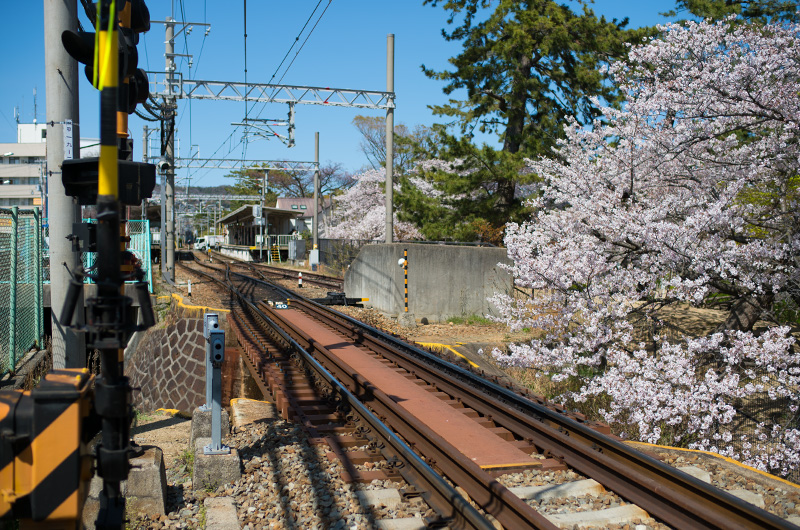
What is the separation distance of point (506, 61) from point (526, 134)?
97.7 inches

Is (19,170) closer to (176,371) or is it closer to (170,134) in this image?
(170,134)

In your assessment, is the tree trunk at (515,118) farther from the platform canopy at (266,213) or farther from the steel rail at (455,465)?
the platform canopy at (266,213)

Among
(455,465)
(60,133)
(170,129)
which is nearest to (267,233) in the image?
(170,129)

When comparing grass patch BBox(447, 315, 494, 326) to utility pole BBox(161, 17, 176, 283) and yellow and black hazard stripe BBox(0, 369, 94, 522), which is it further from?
yellow and black hazard stripe BBox(0, 369, 94, 522)

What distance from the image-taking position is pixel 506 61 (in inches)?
829

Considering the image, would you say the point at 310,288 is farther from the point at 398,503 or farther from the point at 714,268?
the point at 398,503

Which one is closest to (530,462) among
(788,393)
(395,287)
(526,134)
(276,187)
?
(788,393)

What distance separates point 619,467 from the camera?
5098 millimetres

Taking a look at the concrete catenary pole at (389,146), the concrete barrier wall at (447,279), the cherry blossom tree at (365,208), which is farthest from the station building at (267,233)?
the concrete barrier wall at (447,279)

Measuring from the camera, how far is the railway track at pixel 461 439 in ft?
14.6

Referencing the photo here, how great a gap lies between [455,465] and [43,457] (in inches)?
126

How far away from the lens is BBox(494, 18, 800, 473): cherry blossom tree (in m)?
7.50

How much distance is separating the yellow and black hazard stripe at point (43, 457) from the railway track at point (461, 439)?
240 centimetres

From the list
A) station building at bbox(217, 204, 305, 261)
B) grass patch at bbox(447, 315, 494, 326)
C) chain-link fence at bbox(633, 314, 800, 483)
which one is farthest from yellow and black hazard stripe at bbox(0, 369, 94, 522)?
station building at bbox(217, 204, 305, 261)
